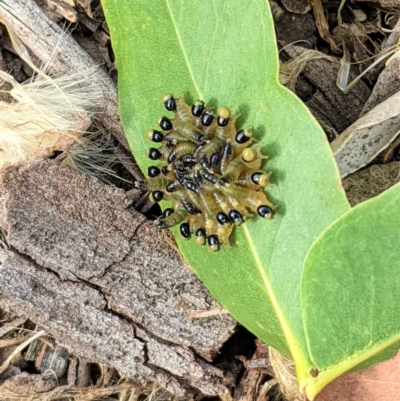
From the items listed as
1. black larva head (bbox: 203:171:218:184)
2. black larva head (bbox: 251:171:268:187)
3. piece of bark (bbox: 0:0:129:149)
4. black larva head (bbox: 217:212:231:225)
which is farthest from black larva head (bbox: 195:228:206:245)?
piece of bark (bbox: 0:0:129:149)

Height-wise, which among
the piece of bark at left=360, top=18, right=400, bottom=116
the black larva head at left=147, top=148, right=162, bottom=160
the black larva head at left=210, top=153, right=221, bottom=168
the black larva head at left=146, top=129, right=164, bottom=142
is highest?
the black larva head at left=146, top=129, right=164, bottom=142

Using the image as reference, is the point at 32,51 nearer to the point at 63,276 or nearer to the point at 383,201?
the point at 63,276

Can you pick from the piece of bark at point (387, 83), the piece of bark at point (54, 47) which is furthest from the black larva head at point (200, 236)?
the piece of bark at point (387, 83)

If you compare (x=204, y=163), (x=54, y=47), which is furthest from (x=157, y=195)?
(x=54, y=47)

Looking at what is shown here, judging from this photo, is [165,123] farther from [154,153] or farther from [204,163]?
[204,163]

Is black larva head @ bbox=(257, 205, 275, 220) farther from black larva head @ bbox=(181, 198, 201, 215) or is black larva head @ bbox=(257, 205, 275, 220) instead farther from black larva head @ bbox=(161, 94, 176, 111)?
black larva head @ bbox=(161, 94, 176, 111)

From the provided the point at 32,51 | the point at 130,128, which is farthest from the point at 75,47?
the point at 130,128

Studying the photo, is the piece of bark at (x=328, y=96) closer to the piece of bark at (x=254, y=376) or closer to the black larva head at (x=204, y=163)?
the black larva head at (x=204, y=163)
